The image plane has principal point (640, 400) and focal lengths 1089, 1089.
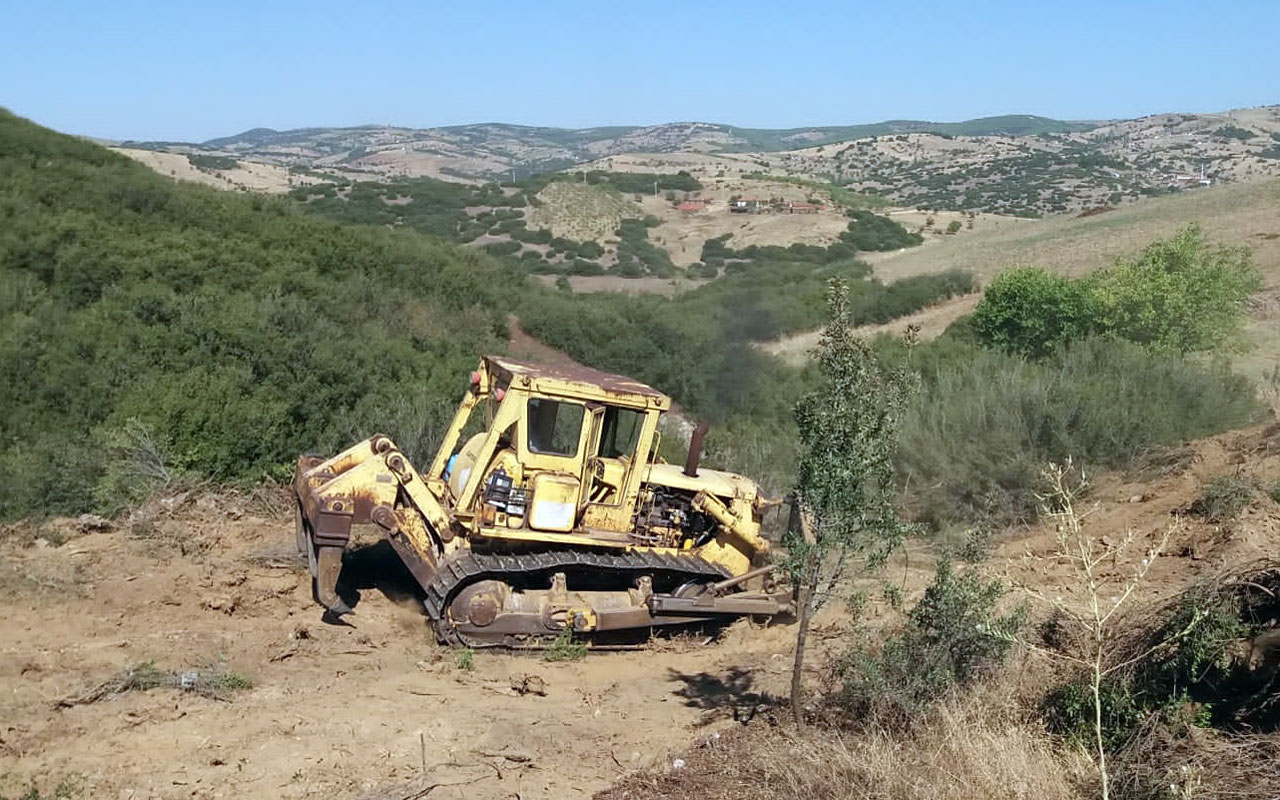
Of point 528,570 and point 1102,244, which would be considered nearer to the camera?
point 528,570

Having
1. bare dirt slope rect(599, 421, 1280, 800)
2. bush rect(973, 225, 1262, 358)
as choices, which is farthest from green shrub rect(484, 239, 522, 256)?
bare dirt slope rect(599, 421, 1280, 800)

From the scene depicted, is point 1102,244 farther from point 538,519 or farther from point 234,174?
point 234,174

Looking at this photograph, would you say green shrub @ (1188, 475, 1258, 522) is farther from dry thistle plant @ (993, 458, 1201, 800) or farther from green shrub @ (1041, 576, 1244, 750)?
green shrub @ (1041, 576, 1244, 750)

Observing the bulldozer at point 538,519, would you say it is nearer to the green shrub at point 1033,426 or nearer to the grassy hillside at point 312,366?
the grassy hillside at point 312,366

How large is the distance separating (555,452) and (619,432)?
0.64 metres

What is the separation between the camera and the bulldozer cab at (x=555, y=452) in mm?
A: 9000

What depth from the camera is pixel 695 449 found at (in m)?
9.54

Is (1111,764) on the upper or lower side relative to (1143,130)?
lower

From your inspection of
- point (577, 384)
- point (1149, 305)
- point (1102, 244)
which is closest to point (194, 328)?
point (577, 384)

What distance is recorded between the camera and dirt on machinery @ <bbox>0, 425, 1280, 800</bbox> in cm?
672

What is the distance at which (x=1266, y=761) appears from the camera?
5.46 m

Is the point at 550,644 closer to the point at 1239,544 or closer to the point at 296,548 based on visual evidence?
the point at 296,548

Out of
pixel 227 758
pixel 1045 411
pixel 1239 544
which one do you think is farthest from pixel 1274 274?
pixel 227 758

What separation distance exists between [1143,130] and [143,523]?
684 feet
